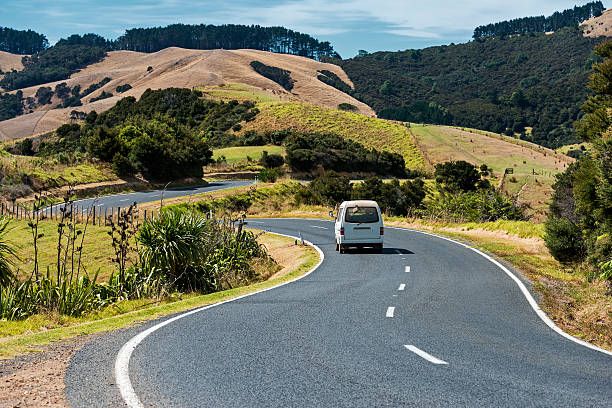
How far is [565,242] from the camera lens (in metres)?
21.6

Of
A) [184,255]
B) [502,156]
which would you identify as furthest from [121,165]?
[502,156]

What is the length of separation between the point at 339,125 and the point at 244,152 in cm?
3161

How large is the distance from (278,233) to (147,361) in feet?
83.1

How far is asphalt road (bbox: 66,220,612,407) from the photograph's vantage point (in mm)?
5707

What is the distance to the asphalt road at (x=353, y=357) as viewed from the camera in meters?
5.71

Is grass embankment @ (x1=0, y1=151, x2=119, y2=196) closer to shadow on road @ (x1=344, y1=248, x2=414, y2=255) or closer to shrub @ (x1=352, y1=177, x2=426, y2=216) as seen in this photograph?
shadow on road @ (x1=344, y1=248, x2=414, y2=255)

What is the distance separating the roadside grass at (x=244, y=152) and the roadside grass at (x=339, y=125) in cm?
1655

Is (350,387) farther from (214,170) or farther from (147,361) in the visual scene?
(214,170)

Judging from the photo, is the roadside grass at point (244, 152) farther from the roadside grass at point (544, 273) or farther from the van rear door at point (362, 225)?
the van rear door at point (362, 225)

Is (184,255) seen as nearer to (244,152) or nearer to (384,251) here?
(384,251)

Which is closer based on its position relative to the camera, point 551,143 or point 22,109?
point 551,143

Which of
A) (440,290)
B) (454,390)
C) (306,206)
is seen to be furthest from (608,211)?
(306,206)

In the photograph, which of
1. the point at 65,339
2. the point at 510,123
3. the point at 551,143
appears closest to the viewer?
the point at 65,339

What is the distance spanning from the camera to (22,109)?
7362 inches
